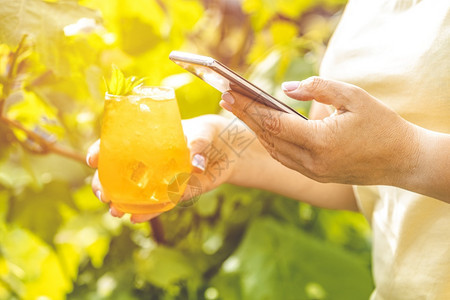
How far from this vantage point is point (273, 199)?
1.37m

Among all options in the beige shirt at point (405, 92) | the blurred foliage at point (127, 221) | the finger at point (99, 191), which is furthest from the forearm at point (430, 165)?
the blurred foliage at point (127, 221)

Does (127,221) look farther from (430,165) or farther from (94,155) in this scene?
(430,165)

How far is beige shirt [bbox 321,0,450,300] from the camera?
73 cm

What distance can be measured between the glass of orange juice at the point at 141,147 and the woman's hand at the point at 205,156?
2.1 inches

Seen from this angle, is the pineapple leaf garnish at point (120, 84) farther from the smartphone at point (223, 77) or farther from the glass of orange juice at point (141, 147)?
the smartphone at point (223, 77)

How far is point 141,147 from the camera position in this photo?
2.24 feet

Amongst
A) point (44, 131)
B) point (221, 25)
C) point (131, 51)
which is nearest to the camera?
point (44, 131)

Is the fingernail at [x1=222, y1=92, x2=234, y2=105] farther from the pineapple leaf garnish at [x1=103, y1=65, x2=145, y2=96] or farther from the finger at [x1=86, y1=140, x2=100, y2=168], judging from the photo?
the finger at [x1=86, y1=140, x2=100, y2=168]

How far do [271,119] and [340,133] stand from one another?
8 cm

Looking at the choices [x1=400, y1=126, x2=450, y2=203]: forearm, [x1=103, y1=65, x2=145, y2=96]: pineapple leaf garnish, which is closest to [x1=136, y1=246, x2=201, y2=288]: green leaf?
[x1=103, y1=65, x2=145, y2=96]: pineapple leaf garnish

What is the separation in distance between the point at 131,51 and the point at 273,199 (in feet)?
1.78

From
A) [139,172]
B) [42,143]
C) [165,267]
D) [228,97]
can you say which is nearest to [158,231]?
[165,267]

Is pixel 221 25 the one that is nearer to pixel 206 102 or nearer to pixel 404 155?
pixel 206 102

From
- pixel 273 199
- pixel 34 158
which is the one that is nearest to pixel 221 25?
pixel 273 199
